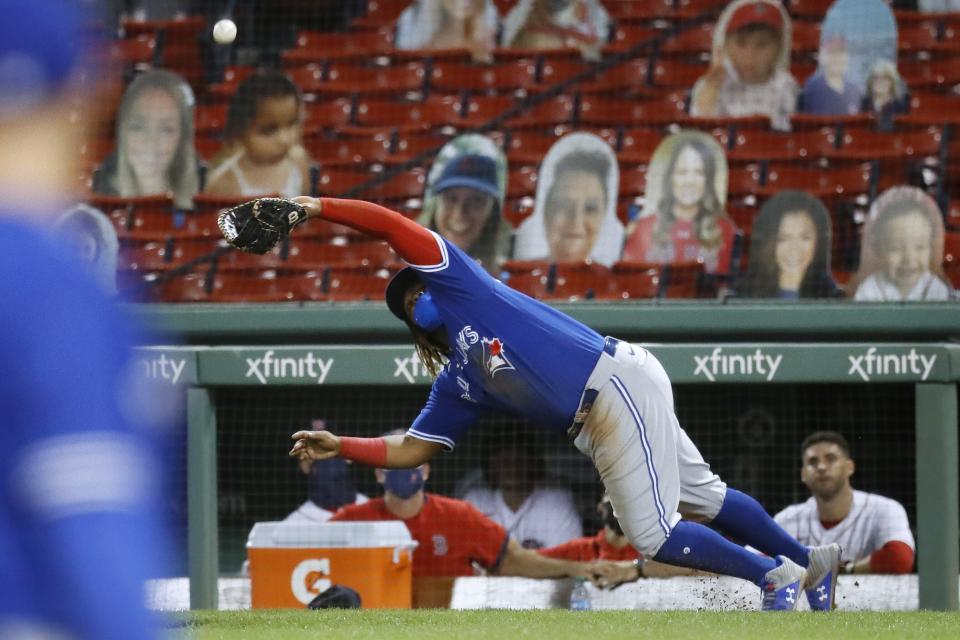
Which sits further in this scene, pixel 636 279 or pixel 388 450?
pixel 636 279

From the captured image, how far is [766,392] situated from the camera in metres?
8.24

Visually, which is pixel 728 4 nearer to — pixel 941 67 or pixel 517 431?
pixel 941 67

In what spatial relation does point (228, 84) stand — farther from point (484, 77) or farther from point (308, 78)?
point (484, 77)

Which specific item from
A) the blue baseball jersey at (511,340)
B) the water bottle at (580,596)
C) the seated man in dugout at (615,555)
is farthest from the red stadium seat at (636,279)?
the blue baseball jersey at (511,340)

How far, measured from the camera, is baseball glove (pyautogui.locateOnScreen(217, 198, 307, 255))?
468 centimetres

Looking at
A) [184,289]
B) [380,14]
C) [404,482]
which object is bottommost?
[404,482]

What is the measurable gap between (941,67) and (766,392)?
2794 mm

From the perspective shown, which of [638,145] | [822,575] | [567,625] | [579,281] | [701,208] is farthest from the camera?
[638,145]

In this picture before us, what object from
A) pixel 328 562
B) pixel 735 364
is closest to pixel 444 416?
pixel 328 562

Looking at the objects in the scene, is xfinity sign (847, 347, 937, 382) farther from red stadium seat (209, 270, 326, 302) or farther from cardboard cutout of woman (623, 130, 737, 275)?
red stadium seat (209, 270, 326, 302)

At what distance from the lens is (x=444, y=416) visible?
5027 mm

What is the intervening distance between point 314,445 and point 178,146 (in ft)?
17.2

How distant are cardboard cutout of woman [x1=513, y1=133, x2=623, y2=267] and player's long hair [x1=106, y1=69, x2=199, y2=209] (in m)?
2.23

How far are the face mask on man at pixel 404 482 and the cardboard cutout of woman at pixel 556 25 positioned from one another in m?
4.22
